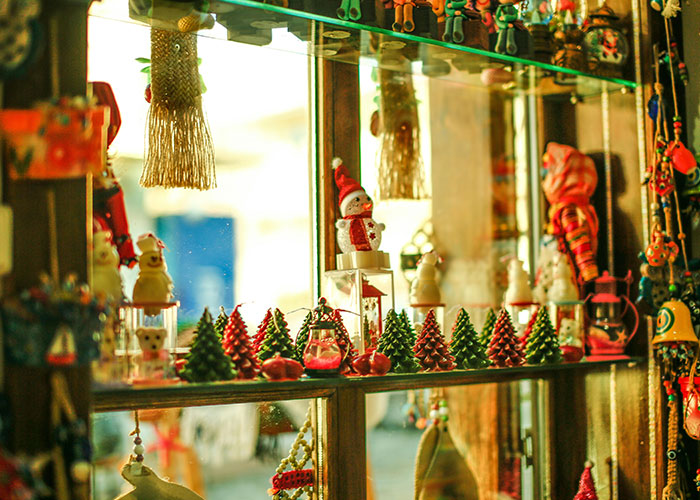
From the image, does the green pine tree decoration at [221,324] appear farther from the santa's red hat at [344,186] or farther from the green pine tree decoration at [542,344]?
the green pine tree decoration at [542,344]

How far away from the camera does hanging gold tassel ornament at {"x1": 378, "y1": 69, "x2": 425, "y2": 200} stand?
7.10 ft

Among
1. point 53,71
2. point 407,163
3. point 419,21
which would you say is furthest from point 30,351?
point 407,163

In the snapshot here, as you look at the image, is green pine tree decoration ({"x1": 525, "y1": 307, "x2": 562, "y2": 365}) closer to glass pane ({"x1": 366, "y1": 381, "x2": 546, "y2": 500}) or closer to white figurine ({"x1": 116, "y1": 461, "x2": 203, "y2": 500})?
glass pane ({"x1": 366, "y1": 381, "x2": 546, "y2": 500})

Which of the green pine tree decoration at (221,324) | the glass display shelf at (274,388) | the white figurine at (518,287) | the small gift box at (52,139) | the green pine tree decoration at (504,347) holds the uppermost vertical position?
the small gift box at (52,139)

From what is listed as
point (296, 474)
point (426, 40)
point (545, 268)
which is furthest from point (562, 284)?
point (296, 474)

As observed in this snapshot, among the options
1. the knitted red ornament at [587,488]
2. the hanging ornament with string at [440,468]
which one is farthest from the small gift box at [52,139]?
the knitted red ornament at [587,488]

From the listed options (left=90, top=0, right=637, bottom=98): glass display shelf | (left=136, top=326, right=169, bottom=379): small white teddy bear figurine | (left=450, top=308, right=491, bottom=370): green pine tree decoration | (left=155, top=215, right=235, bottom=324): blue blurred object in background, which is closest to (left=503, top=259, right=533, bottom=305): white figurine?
(left=450, top=308, right=491, bottom=370): green pine tree decoration

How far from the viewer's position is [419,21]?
1.81m

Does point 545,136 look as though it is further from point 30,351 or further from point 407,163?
point 30,351

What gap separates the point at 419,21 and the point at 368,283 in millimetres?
615

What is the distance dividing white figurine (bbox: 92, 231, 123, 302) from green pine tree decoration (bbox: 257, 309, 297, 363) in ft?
1.11

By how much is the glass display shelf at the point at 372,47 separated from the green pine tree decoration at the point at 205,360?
0.66 metres

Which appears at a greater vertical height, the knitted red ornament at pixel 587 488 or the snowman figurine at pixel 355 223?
the snowman figurine at pixel 355 223

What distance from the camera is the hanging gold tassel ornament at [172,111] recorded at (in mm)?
1787
